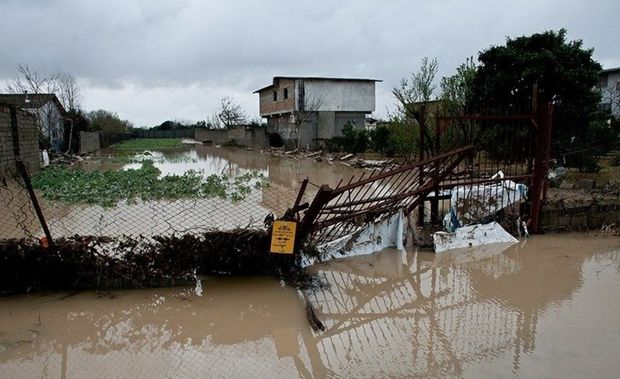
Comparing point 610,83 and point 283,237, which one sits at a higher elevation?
point 610,83

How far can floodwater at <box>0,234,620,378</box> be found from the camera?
3.63 m

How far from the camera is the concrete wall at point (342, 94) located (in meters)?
36.1

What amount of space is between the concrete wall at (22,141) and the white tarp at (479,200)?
39.3 feet

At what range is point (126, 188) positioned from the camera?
13.2 meters

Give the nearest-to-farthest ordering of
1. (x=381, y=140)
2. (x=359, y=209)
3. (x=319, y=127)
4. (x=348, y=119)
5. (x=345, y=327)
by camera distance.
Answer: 1. (x=345, y=327)
2. (x=359, y=209)
3. (x=381, y=140)
4. (x=319, y=127)
5. (x=348, y=119)

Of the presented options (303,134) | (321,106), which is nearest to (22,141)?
(303,134)

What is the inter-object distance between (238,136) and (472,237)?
39950 mm

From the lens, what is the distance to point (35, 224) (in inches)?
350

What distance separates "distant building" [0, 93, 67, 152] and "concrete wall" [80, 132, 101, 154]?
4.36 ft

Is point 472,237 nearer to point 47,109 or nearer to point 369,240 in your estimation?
point 369,240

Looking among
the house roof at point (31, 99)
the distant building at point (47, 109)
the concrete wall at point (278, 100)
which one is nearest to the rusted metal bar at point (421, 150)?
the distant building at point (47, 109)

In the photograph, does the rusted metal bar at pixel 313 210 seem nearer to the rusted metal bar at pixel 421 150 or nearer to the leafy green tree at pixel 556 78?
the rusted metal bar at pixel 421 150

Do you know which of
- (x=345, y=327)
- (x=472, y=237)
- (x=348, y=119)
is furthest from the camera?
(x=348, y=119)

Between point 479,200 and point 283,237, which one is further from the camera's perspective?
point 479,200
